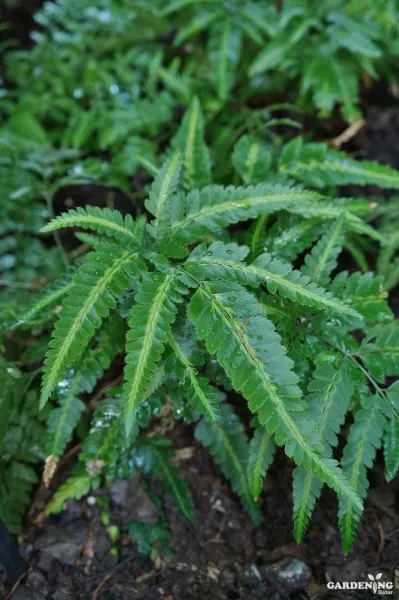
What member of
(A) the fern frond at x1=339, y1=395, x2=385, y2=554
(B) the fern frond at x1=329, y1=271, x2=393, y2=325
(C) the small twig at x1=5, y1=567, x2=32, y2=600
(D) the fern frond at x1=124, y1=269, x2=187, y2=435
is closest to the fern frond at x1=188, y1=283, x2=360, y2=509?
(D) the fern frond at x1=124, y1=269, x2=187, y2=435

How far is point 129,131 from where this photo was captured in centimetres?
378

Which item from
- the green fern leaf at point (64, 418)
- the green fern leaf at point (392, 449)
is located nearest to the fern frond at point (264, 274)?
the green fern leaf at point (392, 449)

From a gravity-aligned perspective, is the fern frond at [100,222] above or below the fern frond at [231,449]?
above

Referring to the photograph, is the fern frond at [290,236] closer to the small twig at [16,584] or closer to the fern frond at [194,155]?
the fern frond at [194,155]

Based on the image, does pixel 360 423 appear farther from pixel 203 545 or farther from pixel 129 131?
pixel 129 131

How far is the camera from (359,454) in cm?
213

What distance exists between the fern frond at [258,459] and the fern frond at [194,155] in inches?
56.3

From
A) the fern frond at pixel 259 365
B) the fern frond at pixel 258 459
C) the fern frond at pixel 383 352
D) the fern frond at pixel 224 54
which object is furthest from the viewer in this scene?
the fern frond at pixel 224 54

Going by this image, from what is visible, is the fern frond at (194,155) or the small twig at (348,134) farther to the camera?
the small twig at (348,134)

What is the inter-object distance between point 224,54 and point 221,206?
1989mm

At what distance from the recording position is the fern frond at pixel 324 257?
8.07 ft

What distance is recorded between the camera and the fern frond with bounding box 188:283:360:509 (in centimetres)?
189

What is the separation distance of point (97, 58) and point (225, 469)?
3.55m

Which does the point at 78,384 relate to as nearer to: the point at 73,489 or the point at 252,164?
the point at 73,489
